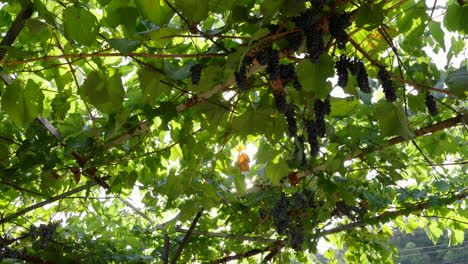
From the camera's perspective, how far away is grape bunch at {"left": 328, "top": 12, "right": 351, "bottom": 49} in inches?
37.3

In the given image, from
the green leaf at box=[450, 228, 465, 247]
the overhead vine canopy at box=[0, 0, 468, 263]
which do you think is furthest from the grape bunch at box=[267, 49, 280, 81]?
the green leaf at box=[450, 228, 465, 247]

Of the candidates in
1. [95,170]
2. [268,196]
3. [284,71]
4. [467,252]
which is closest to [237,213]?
[268,196]

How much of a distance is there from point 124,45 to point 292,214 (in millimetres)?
1662

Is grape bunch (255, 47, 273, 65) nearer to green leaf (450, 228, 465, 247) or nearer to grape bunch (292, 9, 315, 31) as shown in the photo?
grape bunch (292, 9, 315, 31)

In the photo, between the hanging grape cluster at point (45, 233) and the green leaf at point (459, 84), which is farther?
the hanging grape cluster at point (45, 233)

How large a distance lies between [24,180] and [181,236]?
1.18 meters

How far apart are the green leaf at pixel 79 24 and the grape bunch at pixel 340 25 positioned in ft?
1.85

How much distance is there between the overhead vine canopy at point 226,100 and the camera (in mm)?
994

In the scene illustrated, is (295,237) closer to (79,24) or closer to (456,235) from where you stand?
(456,235)

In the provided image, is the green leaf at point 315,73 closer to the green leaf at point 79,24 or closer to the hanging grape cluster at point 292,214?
the green leaf at point 79,24

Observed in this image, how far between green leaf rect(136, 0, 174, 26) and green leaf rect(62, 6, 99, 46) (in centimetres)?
13

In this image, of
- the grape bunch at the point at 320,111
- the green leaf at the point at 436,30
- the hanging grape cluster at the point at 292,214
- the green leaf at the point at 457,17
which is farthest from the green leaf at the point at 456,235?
the grape bunch at the point at 320,111

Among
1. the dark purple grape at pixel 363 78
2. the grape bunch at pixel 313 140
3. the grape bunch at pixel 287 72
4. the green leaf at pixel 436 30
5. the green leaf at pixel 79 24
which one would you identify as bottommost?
the grape bunch at pixel 313 140

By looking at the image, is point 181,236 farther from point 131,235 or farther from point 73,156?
point 73,156
